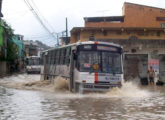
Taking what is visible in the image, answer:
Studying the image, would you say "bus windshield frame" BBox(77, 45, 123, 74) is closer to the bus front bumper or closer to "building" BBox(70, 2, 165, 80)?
the bus front bumper

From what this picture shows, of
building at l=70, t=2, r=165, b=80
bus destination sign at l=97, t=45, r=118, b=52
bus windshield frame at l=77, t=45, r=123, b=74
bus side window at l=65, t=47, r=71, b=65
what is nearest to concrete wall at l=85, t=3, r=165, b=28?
building at l=70, t=2, r=165, b=80

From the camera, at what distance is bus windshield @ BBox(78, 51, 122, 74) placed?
55.7ft

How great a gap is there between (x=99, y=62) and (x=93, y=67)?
451 millimetres

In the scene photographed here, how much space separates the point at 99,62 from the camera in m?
17.2

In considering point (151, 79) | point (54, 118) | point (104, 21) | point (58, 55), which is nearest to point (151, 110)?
point (54, 118)

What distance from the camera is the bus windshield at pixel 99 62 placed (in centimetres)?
1697

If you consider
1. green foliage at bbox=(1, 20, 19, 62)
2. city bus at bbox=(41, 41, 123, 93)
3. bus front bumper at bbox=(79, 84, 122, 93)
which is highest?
green foliage at bbox=(1, 20, 19, 62)

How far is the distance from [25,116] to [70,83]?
7.58 metres

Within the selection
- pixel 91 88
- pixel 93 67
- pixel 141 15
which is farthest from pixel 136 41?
pixel 91 88

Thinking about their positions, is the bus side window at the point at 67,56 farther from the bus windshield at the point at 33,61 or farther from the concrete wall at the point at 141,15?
the bus windshield at the point at 33,61

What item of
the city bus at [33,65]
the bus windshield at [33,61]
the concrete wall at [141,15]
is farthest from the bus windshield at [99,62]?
the bus windshield at [33,61]

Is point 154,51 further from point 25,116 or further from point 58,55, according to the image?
point 25,116

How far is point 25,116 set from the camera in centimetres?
1046

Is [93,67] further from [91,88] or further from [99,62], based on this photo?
[91,88]
